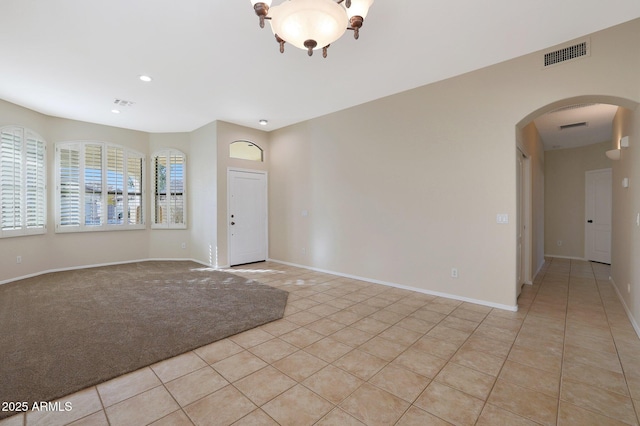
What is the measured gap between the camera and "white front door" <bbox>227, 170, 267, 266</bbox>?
600cm

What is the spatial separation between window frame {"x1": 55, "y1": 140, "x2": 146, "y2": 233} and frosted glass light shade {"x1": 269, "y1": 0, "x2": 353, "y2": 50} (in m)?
6.03

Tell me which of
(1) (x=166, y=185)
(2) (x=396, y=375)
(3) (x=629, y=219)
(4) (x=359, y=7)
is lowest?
(2) (x=396, y=375)

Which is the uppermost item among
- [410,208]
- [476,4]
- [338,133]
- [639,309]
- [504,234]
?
[476,4]

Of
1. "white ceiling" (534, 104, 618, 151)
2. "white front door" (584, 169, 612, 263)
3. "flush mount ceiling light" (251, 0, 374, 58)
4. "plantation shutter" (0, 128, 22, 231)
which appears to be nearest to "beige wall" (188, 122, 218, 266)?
"plantation shutter" (0, 128, 22, 231)

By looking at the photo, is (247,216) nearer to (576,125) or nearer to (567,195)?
(576,125)

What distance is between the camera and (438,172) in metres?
4.00

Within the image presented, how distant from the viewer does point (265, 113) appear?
5289 millimetres

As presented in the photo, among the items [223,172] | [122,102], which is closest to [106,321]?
[223,172]

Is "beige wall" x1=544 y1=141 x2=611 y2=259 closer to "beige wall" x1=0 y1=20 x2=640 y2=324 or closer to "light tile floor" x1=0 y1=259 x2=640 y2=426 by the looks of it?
"beige wall" x1=0 y1=20 x2=640 y2=324

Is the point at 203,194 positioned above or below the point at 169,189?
below

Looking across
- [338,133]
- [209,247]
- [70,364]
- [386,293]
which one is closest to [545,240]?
[386,293]

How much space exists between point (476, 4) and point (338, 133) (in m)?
2.97

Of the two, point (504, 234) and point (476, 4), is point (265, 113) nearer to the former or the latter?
point (476, 4)

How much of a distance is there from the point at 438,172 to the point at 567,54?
5.91ft
